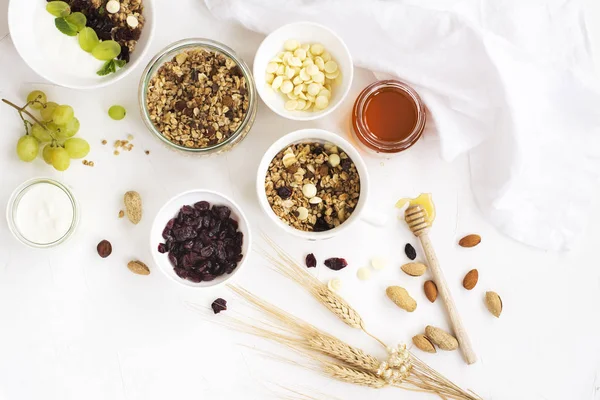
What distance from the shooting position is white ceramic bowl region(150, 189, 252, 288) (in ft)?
4.25

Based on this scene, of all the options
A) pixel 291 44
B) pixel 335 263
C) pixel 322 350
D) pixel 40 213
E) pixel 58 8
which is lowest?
pixel 40 213

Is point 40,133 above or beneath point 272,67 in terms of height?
beneath

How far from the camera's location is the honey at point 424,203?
1.45m

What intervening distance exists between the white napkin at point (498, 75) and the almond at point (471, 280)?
148mm

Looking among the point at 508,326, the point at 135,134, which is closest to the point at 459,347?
the point at 508,326

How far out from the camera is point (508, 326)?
4.83 ft

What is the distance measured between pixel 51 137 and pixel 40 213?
0.18 m

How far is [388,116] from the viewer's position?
1.40m

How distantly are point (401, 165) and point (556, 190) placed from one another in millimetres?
377

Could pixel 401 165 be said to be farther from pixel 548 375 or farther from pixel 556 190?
pixel 548 375

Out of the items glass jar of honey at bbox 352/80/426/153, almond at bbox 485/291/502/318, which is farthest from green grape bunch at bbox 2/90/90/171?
almond at bbox 485/291/502/318

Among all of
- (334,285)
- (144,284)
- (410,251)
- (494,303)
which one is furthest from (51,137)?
(494,303)

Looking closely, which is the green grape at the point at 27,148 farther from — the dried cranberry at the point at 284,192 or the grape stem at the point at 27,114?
the dried cranberry at the point at 284,192

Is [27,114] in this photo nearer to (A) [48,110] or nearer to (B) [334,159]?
(A) [48,110]
